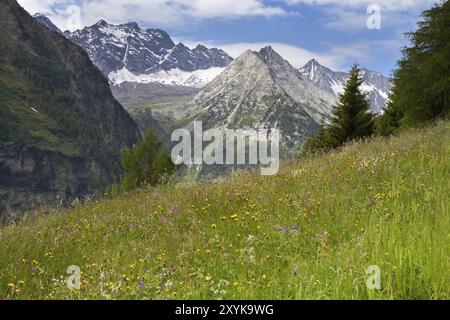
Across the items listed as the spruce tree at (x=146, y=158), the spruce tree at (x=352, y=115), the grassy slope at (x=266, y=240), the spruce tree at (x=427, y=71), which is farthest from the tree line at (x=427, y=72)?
the spruce tree at (x=146, y=158)

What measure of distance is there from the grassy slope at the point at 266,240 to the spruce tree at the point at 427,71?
20.5 metres

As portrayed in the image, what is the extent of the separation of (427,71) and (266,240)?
25724 millimetres

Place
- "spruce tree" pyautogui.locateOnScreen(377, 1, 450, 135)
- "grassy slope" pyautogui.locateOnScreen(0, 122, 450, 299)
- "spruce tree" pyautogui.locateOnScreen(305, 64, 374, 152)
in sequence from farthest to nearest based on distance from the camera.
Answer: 1. "spruce tree" pyautogui.locateOnScreen(305, 64, 374, 152)
2. "spruce tree" pyautogui.locateOnScreen(377, 1, 450, 135)
3. "grassy slope" pyautogui.locateOnScreen(0, 122, 450, 299)

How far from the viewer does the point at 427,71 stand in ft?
89.0

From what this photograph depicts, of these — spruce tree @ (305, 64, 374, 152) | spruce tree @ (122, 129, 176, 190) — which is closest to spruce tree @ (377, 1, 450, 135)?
spruce tree @ (305, 64, 374, 152)

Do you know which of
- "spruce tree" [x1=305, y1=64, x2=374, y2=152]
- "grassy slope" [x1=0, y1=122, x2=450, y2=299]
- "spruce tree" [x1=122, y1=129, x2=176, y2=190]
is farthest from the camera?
"spruce tree" [x1=122, y1=129, x2=176, y2=190]

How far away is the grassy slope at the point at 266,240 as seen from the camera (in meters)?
3.55

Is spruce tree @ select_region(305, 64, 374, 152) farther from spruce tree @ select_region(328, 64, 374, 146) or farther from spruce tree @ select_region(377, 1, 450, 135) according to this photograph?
spruce tree @ select_region(377, 1, 450, 135)

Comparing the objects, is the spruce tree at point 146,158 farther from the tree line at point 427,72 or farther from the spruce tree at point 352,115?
the tree line at point 427,72

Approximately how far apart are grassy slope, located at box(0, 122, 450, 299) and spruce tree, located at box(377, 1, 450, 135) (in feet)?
67.3

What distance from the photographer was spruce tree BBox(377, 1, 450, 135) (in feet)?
88.9

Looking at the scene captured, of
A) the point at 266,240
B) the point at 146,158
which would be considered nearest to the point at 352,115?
the point at 146,158

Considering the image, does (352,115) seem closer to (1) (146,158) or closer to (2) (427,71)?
(2) (427,71)
